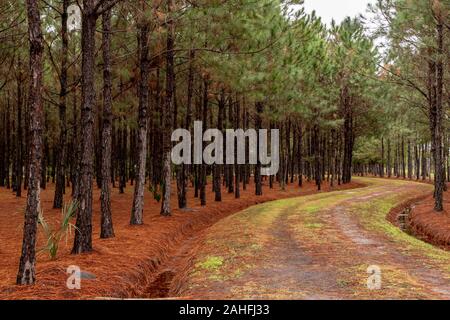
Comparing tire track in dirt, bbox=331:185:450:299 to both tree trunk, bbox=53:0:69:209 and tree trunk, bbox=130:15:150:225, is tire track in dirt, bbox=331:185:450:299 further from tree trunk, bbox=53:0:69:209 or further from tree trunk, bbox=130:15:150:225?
tree trunk, bbox=53:0:69:209

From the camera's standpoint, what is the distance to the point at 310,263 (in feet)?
34.4

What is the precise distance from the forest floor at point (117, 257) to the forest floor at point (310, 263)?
981 millimetres

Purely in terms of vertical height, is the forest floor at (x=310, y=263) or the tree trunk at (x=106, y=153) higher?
the tree trunk at (x=106, y=153)

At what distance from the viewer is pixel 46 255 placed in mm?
11594

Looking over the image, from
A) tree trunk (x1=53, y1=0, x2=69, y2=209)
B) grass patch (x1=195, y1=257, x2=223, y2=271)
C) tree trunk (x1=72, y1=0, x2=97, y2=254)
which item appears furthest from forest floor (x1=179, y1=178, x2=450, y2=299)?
tree trunk (x1=53, y1=0, x2=69, y2=209)

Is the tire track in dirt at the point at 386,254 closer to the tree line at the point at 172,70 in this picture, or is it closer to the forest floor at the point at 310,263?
the forest floor at the point at 310,263

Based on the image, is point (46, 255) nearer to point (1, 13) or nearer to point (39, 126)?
point (39, 126)

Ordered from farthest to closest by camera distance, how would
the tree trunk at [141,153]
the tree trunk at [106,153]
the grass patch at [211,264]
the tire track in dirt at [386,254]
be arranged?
the tree trunk at [141,153]
the tree trunk at [106,153]
the grass patch at [211,264]
the tire track in dirt at [386,254]

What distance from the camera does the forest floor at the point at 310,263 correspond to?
8.08 metres

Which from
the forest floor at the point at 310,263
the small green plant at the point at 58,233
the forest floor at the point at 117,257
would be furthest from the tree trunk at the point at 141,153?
the small green plant at the point at 58,233

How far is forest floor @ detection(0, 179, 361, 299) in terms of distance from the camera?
27.7ft

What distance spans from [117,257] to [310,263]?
15.8ft

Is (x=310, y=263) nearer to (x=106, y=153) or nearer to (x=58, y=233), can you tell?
(x=58, y=233)

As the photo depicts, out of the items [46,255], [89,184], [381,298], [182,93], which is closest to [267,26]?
[182,93]
